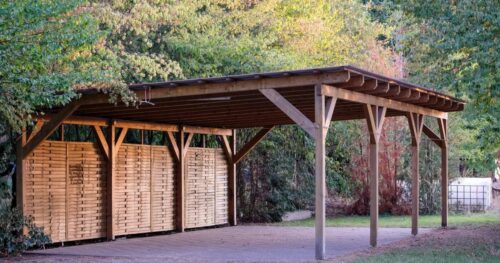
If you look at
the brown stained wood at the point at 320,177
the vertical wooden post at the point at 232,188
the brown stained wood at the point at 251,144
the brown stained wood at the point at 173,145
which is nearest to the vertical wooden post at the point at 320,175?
the brown stained wood at the point at 320,177

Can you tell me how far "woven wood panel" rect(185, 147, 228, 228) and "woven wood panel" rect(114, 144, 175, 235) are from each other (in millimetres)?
662

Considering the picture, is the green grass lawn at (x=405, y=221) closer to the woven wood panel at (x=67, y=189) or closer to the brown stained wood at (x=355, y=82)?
the woven wood panel at (x=67, y=189)

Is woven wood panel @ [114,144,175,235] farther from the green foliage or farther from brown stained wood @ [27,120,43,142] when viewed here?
the green foliage

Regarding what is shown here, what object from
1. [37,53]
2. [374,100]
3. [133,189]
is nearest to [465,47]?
[374,100]

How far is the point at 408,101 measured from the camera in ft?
51.5

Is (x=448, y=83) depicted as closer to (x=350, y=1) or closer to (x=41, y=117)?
(x=41, y=117)

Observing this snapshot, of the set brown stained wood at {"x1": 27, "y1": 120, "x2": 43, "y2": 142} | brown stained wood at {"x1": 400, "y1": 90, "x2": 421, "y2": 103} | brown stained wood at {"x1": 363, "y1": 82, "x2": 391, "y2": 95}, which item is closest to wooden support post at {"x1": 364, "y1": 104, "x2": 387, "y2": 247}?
brown stained wood at {"x1": 363, "y1": 82, "x2": 391, "y2": 95}

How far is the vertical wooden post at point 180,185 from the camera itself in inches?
715

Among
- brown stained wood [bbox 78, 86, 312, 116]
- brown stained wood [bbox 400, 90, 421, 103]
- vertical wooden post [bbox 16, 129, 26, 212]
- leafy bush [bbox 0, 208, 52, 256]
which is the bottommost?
leafy bush [bbox 0, 208, 52, 256]

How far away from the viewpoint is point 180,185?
1827cm

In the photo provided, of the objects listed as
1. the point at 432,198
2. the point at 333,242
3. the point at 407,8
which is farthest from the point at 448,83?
the point at 432,198

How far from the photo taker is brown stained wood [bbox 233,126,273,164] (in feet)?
64.1

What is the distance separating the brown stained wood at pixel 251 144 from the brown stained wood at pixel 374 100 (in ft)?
13.5

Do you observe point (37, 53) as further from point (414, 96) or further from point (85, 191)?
point (414, 96)
